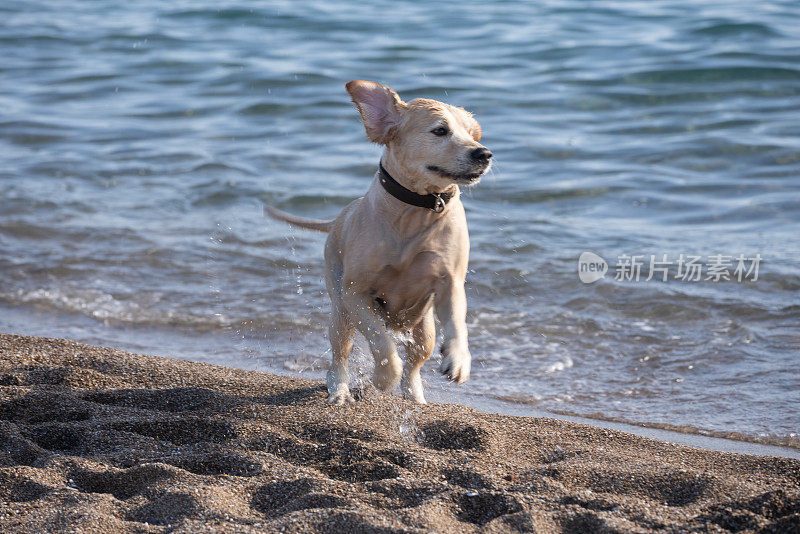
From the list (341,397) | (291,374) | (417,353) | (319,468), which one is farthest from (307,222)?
(319,468)

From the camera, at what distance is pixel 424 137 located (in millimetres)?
4449

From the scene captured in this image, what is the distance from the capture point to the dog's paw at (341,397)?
4.62 metres

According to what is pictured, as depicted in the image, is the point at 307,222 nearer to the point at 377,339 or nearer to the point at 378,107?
the point at 378,107

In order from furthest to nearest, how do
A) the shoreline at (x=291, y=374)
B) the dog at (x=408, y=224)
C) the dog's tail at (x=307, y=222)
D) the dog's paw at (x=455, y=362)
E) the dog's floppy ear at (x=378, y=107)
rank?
1. the dog's tail at (x=307, y=222)
2. the shoreline at (x=291, y=374)
3. the dog's floppy ear at (x=378, y=107)
4. the dog at (x=408, y=224)
5. the dog's paw at (x=455, y=362)

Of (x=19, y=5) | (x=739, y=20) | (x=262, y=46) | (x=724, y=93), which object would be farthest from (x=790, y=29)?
(x=19, y=5)

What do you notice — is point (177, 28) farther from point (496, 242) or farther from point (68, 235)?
point (496, 242)

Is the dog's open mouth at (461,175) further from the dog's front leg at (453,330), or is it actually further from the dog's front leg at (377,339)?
the dog's front leg at (377,339)

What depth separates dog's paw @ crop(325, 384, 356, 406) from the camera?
4.62 meters

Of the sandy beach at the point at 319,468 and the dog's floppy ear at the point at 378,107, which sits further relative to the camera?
the dog's floppy ear at the point at 378,107

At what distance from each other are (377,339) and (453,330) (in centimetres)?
39

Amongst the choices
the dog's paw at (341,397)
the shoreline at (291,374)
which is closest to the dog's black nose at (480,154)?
the dog's paw at (341,397)

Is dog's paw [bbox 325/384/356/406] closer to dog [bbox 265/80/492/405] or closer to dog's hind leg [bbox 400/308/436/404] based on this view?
dog [bbox 265/80/492/405]

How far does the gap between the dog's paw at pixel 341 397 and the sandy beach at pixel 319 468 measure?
0.21ft

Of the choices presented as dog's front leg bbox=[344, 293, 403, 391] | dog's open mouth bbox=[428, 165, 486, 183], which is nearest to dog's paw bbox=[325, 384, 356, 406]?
dog's front leg bbox=[344, 293, 403, 391]
